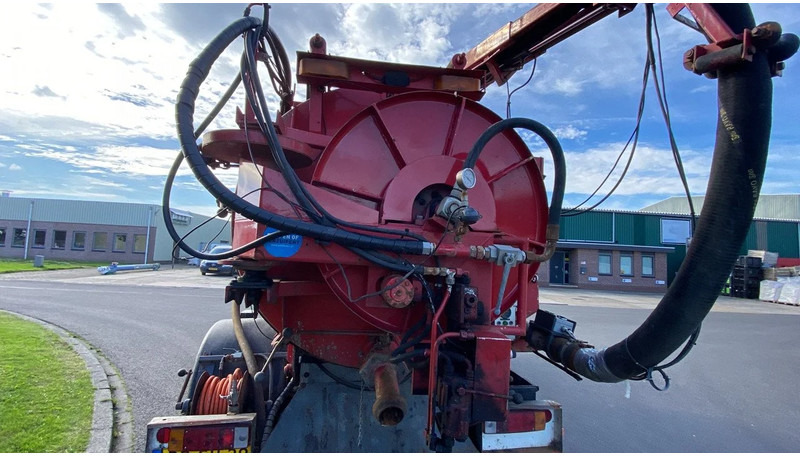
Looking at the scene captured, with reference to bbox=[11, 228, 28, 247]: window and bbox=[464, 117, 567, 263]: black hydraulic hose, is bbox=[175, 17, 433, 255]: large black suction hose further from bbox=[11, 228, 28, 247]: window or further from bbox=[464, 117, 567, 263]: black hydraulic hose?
bbox=[11, 228, 28, 247]: window

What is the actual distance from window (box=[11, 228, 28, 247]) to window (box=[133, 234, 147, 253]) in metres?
9.23

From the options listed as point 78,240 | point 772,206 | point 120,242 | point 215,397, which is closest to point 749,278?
point 215,397

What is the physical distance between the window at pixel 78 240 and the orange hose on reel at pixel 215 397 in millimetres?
37908

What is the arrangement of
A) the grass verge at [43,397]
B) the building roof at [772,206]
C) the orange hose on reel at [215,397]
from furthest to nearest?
1. the building roof at [772,206]
2. the grass verge at [43,397]
3. the orange hose on reel at [215,397]

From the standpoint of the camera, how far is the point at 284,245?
219 cm

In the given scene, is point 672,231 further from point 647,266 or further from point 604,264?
point 604,264

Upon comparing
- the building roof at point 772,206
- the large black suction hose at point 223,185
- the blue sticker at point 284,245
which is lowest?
the blue sticker at point 284,245

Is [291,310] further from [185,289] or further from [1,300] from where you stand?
[185,289]

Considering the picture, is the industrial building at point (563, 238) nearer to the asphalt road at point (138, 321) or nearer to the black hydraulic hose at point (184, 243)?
the asphalt road at point (138, 321)

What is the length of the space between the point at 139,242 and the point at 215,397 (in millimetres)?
34977

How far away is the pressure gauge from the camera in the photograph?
7.17 feet

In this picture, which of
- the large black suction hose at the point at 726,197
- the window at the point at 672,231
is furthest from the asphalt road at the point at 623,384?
the window at the point at 672,231

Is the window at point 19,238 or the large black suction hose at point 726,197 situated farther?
the window at point 19,238

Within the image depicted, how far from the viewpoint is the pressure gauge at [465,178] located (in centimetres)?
219
